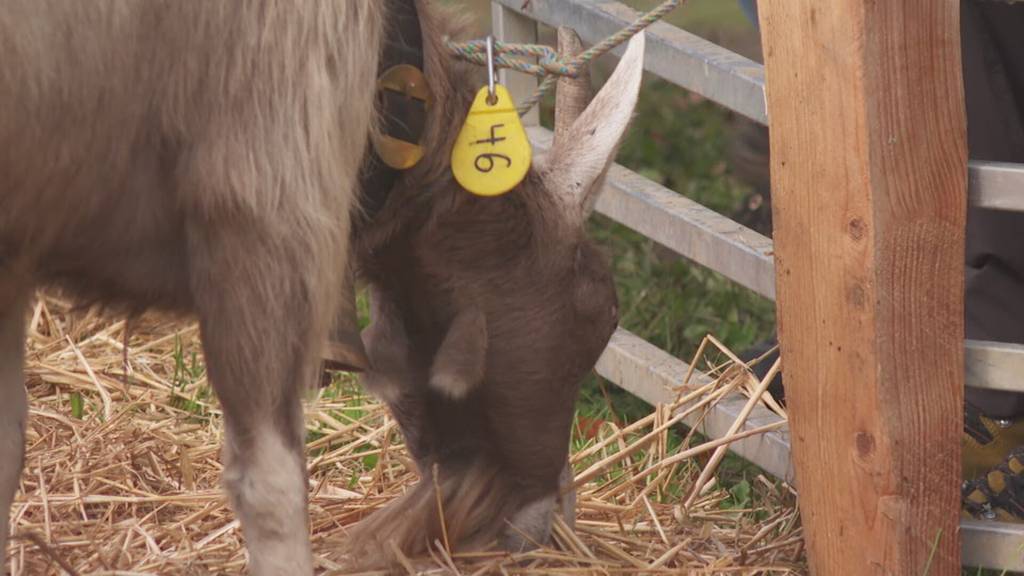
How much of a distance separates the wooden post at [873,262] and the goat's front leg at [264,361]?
2.80ft

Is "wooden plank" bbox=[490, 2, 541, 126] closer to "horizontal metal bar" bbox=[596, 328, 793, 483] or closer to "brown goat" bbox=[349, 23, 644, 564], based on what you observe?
"horizontal metal bar" bbox=[596, 328, 793, 483]

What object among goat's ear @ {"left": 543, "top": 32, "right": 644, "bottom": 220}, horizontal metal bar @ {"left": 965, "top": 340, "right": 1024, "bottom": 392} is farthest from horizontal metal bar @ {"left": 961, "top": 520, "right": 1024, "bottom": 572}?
goat's ear @ {"left": 543, "top": 32, "right": 644, "bottom": 220}

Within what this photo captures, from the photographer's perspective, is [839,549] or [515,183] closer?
[515,183]

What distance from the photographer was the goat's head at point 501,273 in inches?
109

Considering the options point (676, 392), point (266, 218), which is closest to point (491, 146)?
point (266, 218)

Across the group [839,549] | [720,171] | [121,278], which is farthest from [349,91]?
[720,171]

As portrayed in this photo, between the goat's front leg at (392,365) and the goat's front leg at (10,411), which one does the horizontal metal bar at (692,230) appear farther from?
the goat's front leg at (10,411)

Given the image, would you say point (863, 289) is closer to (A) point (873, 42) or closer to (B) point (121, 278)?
(A) point (873, 42)

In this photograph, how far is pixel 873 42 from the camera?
263 centimetres

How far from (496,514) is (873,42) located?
1127 millimetres

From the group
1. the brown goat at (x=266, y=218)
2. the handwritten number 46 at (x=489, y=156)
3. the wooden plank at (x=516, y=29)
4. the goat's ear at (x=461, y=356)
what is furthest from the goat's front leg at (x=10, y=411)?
the wooden plank at (x=516, y=29)

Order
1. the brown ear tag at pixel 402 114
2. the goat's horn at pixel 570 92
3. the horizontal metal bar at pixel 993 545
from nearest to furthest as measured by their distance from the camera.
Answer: the brown ear tag at pixel 402 114 → the horizontal metal bar at pixel 993 545 → the goat's horn at pixel 570 92

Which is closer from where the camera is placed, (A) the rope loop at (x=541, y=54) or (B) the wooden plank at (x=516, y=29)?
(A) the rope loop at (x=541, y=54)

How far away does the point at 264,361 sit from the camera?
2.48 metres
